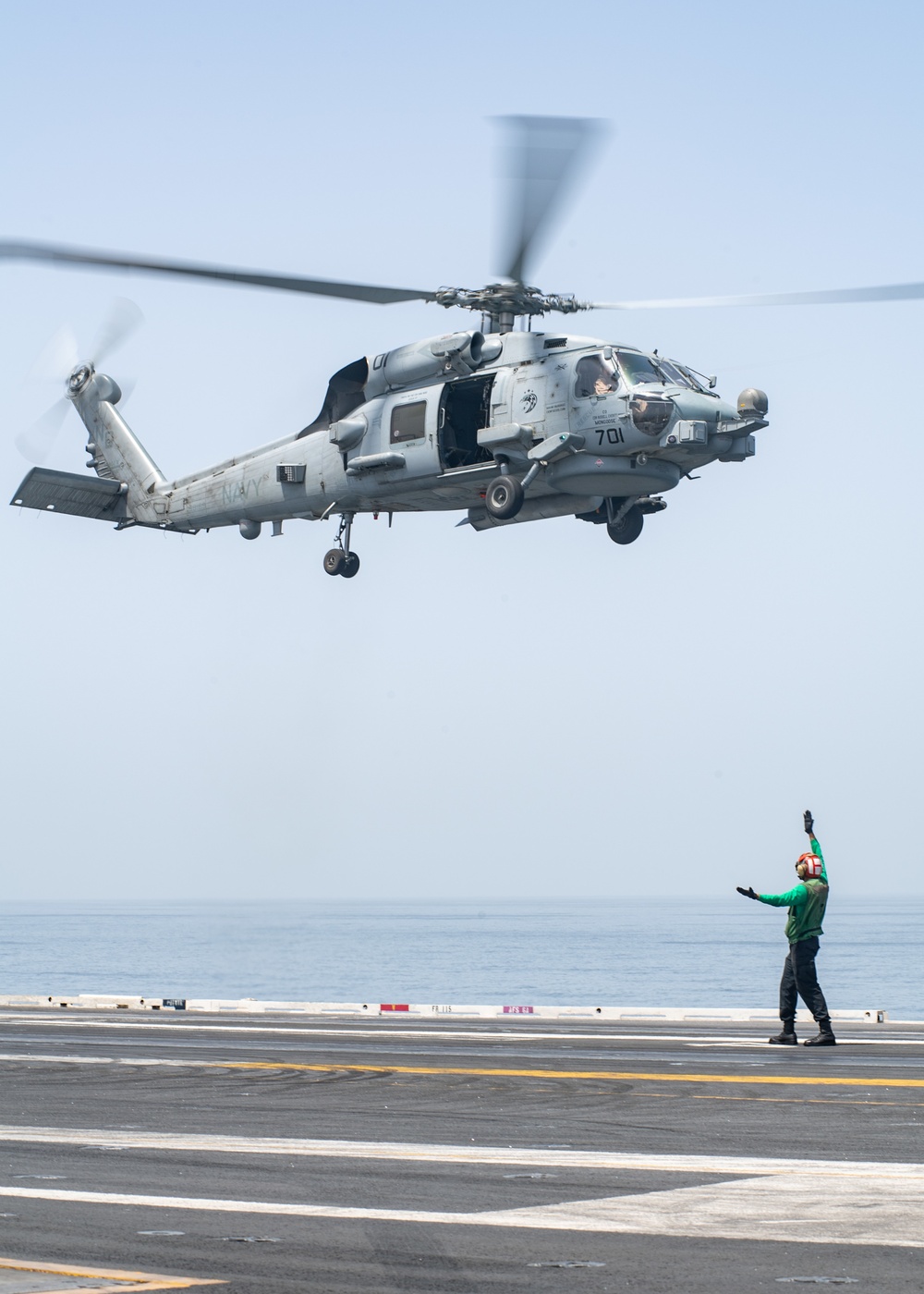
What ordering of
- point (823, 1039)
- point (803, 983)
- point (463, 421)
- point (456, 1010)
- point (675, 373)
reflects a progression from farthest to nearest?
point (463, 421)
point (456, 1010)
point (675, 373)
point (823, 1039)
point (803, 983)

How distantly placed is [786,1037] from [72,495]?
1982 cm

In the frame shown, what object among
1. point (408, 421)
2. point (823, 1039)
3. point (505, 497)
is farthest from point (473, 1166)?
point (408, 421)

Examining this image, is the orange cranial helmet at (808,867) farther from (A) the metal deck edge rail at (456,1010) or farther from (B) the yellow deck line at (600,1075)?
(A) the metal deck edge rail at (456,1010)

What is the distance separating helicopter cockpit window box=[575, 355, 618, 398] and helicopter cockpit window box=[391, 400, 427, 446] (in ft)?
9.18

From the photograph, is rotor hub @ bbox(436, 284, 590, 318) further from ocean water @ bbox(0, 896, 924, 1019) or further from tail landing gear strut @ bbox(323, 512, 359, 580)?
ocean water @ bbox(0, 896, 924, 1019)

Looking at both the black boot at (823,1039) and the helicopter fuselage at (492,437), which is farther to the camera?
the helicopter fuselage at (492,437)

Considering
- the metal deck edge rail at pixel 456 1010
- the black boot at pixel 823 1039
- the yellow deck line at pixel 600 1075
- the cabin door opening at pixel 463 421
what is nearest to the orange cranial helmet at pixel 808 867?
the black boot at pixel 823 1039

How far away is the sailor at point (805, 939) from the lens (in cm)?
1780

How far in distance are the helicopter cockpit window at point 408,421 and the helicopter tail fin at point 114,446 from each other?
23.4ft

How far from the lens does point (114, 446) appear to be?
34.6m

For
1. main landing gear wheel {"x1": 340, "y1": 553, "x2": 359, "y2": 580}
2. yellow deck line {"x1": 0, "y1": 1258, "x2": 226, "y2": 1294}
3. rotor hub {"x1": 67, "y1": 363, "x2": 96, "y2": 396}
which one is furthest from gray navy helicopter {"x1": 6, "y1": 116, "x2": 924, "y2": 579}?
yellow deck line {"x1": 0, "y1": 1258, "x2": 226, "y2": 1294}

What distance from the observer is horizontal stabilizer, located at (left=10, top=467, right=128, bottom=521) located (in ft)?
104

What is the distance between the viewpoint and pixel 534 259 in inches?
977

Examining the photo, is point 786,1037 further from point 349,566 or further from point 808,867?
point 349,566
